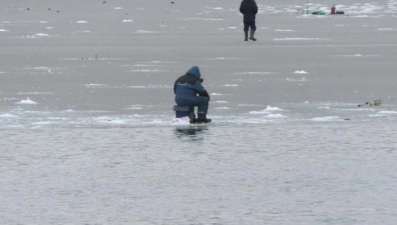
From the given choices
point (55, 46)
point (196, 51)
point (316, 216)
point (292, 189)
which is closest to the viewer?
point (316, 216)

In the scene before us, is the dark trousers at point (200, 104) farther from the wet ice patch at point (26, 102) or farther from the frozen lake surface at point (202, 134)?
the wet ice patch at point (26, 102)

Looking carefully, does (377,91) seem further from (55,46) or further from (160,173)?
(55,46)

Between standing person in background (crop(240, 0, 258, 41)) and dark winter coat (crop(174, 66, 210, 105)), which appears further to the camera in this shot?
standing person in background (crop(240, 0, 258, 41))

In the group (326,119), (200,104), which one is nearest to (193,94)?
(200,104)

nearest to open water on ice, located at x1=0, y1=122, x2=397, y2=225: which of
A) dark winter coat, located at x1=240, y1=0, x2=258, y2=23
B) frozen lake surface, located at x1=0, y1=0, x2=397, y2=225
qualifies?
frozen lake surface, located at x1=0, y1=0, x2=397, y2=225

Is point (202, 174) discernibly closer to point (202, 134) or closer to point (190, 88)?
point (202, 134)

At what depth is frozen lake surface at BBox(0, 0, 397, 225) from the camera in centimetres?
1195

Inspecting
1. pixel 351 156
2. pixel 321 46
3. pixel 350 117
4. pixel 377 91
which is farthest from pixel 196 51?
pixel 351 156

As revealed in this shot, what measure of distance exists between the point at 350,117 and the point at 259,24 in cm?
2392

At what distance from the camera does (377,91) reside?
20719mm

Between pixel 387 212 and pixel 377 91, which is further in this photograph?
pixel 377 91

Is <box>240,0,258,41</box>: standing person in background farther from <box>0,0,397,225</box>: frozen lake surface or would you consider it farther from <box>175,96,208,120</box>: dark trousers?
<box>175,96,208,120</box>: dark trousers

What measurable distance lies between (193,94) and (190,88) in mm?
95

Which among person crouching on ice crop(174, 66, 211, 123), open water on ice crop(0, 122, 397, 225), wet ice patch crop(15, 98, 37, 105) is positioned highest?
person crouching on ice crop(174, 66, 211, 123)
